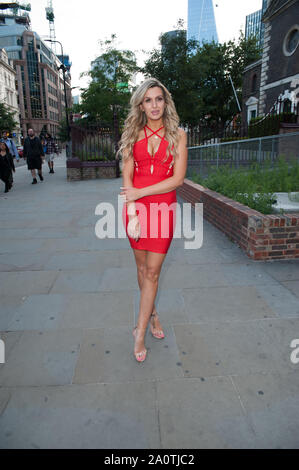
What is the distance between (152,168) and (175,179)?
0.20m

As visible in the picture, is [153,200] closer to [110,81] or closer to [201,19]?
[110,81]

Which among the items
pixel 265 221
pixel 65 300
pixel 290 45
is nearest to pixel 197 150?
pixel 265 221

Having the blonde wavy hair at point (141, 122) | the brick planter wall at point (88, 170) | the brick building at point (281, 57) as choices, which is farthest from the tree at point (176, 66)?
the blonde wavy hair at point (141, 122)

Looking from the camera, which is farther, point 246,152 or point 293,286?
point 246,152

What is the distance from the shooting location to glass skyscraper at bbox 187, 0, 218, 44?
554ft

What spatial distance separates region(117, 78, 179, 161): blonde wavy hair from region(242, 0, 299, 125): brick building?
22.1 m

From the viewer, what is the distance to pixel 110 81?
115 ft

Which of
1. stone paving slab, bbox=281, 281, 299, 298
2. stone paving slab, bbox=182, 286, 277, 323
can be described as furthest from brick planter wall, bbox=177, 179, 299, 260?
stone paving slab, bbox=182, 286, 277, 323

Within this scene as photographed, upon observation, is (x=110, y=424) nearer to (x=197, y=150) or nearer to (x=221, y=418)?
(x=221, y=418)

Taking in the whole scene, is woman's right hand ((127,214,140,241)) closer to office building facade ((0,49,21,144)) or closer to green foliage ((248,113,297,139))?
green foliage ((248,113,297,139))

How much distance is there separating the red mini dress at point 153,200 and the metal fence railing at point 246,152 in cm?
580

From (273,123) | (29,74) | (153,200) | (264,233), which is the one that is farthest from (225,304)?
(29,74)

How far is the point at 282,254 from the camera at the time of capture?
15.1ft

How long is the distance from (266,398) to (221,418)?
0.38 metres
